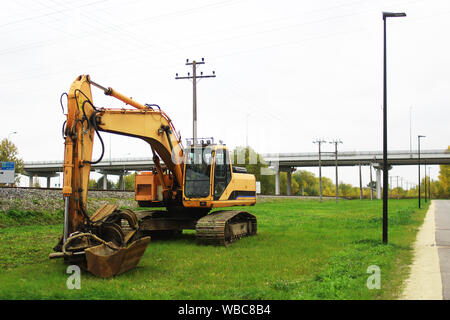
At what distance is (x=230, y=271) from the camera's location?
33.9ft

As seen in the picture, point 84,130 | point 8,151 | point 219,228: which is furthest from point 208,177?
point 8,151

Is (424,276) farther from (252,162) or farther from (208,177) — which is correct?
(252,162)

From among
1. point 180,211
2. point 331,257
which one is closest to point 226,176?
point 180,211

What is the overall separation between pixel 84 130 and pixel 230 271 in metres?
4.76

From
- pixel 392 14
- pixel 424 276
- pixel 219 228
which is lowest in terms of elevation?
pixel 424 276

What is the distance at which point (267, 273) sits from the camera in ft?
32.7

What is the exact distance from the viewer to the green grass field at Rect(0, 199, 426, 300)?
8141 millimetres

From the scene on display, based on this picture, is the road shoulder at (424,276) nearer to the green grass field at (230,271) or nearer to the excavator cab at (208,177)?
the green grass field at (230,271)

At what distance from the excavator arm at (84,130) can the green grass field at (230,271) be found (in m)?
1.44

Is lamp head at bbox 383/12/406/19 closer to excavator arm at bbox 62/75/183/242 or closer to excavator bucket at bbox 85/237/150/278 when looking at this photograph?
excavator arm at bbox 62/75/183/242

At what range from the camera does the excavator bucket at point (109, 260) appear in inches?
369

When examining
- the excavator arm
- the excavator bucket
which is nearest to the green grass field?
the excavator bucket

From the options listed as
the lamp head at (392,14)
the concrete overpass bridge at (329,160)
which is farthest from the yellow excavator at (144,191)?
the concrete overpass bridge at (329,160)
